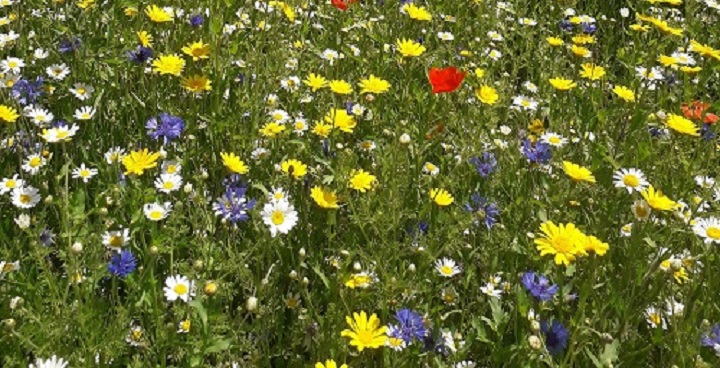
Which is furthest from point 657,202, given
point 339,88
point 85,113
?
point 85,113

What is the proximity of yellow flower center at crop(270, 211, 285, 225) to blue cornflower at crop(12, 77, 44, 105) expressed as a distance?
3.31 feet

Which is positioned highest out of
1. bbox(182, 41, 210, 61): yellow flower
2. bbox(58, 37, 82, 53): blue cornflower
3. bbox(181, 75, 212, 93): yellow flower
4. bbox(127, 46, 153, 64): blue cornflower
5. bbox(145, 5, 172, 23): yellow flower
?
bbox(58, 37, 82, 53): blue cornflower

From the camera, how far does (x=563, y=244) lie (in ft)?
6.42

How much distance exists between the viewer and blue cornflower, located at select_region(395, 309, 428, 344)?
1.92 meters

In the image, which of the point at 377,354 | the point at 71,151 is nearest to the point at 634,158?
the point at 377,354

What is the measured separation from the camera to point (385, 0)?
12.1 ft

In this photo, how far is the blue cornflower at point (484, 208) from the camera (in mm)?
2348

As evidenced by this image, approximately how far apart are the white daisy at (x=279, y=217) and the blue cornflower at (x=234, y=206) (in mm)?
61

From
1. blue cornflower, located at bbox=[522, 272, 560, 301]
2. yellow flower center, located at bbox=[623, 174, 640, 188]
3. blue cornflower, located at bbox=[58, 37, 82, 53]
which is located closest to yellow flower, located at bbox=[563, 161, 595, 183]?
yellow flower center, located at bbox=[623, 174, 640, 188]

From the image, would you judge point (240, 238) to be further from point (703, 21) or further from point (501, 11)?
point (703, 21)

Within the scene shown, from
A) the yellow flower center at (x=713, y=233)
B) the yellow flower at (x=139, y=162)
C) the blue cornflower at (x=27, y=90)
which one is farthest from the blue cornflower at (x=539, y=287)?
the blue cornflower at (x=27, y=90)

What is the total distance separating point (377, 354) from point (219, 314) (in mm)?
389

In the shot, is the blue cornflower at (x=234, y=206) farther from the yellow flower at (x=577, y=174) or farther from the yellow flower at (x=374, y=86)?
the yellow flower at (x=577, y=174)

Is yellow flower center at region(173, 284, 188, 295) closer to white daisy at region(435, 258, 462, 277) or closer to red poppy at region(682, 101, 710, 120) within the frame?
white daisy at region(435, 258, 462, 277)
